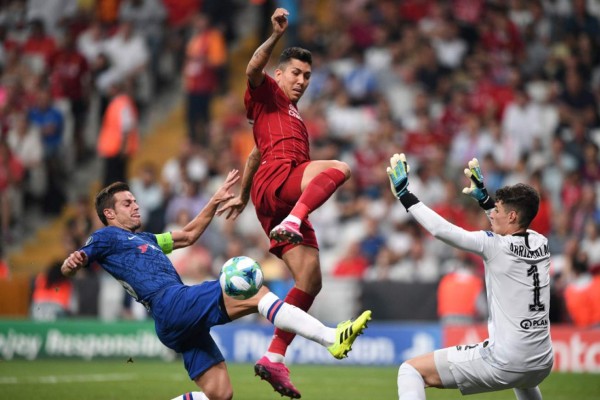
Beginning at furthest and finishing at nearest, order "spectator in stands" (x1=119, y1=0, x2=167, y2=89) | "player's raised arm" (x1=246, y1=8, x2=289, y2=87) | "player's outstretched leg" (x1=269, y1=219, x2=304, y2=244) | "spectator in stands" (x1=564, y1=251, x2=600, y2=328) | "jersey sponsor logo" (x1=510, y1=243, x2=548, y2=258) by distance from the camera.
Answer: "spectator in stands" (x1=119, y1=0, x2=167, y2=89) → "spectator in stands" (x1=564, y1=251, x2=600, y2=328) → "player's raised arm" (x1=246, y1=8, x2=289, y2=87) → "player's outstretched leg" (x1=269, y1=219, x2=304, y2=244) → "jersey sponsor logo" (x1=510, y1=243, x2=548, y2=258)

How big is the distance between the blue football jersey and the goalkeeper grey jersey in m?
2.17

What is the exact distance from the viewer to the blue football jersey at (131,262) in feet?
28.5

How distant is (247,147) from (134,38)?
12.8ft

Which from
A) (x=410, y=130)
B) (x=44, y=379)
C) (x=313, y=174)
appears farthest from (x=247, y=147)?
(x=313, y=174)

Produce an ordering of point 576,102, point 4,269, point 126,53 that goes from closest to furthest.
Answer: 1. point 576,102
2. point 4,269
3. point 126,53

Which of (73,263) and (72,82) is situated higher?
(72,82)

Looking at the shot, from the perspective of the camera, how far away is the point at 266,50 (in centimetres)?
887

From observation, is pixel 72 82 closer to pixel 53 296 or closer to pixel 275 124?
pixel 53 296

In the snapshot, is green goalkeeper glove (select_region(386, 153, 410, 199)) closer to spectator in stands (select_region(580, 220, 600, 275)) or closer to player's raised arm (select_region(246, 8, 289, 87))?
player's raised arm (select_region(246, 8, 289, 87))

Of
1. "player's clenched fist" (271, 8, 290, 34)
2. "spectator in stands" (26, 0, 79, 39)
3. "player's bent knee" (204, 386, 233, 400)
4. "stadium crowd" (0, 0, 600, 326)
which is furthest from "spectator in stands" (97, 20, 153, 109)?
"player's bent knee" (204, 386, 233, 400)

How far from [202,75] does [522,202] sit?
528 inches

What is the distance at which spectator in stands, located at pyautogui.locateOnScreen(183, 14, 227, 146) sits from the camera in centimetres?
2081

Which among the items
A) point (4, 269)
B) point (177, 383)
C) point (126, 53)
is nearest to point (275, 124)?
point (177, 383)

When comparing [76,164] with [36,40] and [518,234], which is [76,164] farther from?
[518,234]
